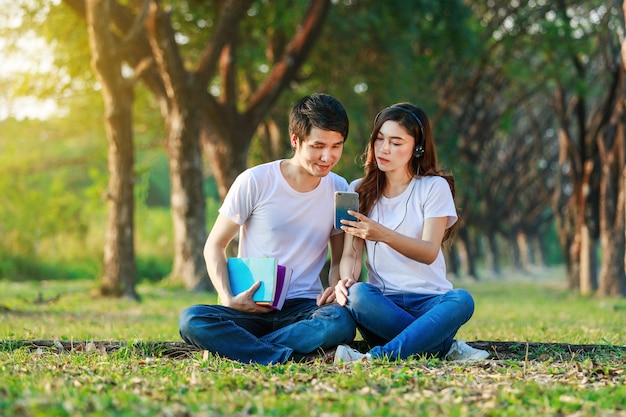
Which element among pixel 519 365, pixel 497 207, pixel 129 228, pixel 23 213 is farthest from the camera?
pixel 497 207

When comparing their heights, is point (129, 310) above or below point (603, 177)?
below

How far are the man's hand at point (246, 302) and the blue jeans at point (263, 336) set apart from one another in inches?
2.2

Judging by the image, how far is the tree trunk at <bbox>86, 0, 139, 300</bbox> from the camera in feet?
41.9

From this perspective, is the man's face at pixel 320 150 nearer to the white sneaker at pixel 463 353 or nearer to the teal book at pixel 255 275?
the teal book at pixel 255 275

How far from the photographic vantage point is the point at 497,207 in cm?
3391

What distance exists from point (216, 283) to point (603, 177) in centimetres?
1308

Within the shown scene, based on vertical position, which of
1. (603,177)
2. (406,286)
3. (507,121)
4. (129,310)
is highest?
(507,121)

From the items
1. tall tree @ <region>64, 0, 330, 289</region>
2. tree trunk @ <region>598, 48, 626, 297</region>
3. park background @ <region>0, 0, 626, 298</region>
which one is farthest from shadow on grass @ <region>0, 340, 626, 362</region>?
tree trunk @ <region>598, 48, 626, 297</region>

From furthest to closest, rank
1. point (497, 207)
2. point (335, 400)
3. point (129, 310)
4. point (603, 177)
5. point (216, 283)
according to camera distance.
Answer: point (497, 207)
point (603, 177)
point (129, 310)
point (216, 283)
point (335, 400)

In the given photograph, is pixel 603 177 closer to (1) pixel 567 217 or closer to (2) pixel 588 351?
(1) pixel 567 217

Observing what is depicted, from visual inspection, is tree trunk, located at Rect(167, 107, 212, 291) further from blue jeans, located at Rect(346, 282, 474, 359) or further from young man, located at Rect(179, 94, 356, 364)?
blue jeans, located at Rect(346, 282, 474, 359)

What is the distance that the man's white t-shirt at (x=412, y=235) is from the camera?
6.05m

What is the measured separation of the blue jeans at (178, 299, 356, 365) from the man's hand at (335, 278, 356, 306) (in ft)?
0.14

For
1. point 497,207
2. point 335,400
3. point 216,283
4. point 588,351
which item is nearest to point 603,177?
point 588,351
